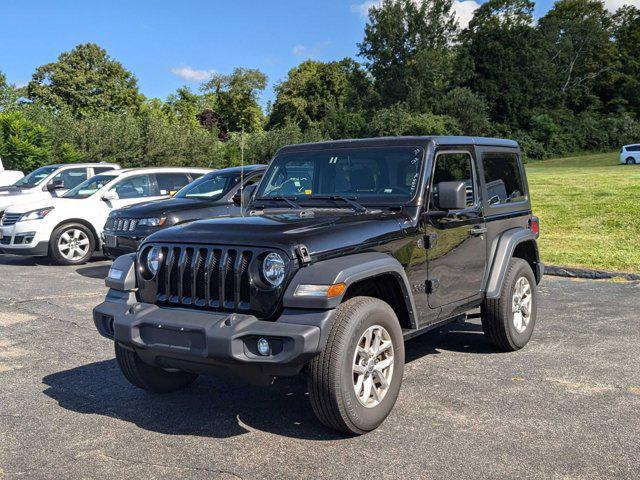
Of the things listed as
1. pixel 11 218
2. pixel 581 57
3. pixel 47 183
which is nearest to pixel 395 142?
pixel 11 218

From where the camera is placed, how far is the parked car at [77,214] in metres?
12.7

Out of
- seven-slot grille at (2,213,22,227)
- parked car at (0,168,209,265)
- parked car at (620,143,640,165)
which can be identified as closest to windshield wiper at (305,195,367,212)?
parked car at (0,168,209,265)

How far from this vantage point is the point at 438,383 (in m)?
5.43

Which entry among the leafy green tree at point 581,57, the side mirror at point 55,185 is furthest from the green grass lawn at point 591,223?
the leafy green tree at point 581,57

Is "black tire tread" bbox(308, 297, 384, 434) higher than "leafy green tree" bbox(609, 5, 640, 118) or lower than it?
lower

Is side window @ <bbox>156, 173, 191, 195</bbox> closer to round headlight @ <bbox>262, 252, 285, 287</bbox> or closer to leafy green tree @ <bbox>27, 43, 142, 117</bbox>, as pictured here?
round headlight @ <bbox>262, 252, 285, 287</bbox>

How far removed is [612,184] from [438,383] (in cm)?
2059

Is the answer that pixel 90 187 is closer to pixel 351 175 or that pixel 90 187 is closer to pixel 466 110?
pixel 351 175

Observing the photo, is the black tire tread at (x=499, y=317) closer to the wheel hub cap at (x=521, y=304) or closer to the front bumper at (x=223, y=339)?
the wheel hub cap at (x=521, y=304)

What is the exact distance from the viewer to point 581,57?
80500mm

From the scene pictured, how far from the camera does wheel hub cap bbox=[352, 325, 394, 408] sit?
170 inches

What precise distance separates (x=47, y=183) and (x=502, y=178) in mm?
12818

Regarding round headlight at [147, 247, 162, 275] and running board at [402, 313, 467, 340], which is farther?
running board at [402, 313, 467, 340]

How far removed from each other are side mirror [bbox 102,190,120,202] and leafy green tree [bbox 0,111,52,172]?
15943 millimetres
